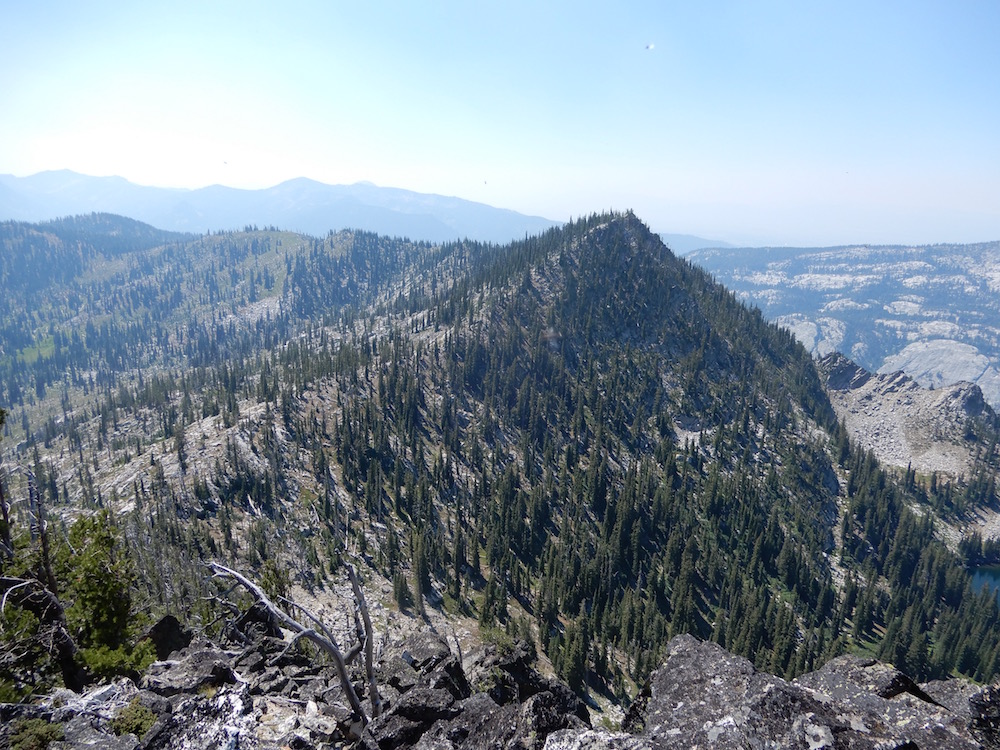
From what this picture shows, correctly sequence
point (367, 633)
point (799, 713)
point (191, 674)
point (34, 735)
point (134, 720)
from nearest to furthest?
point (799, 713) → point (34, 735) → point (367, 633) → point (134, 720) → point (191, 674)

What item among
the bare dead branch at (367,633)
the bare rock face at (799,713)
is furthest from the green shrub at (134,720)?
the bare rock face at (799,713)

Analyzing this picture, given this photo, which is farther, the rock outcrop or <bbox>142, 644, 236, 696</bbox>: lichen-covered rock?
<bbox>142, 644, 236, 696</bbox>: lichen-covered rock

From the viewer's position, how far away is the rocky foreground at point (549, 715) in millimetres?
14328

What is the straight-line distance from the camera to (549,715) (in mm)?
17969

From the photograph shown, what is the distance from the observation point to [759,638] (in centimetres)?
13250

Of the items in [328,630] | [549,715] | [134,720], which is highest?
[328,630]

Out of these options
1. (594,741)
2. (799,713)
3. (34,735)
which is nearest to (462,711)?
(594,741)

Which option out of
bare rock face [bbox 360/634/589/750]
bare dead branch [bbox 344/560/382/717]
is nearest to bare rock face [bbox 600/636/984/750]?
bare rock face [bbox 360/634/589/750]

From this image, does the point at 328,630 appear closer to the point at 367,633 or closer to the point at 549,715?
the point at 367,633

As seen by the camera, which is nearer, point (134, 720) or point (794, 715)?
point (794, 715)

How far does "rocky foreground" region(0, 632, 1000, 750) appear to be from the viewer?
47.0ft

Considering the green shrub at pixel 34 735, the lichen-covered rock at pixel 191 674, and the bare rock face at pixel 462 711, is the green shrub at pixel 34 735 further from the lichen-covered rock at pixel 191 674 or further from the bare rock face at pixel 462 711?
the bare rock face at pixel 462 711

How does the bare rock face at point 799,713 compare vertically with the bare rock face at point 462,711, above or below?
above

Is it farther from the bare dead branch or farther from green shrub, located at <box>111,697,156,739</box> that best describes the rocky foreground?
the bare dead branch
